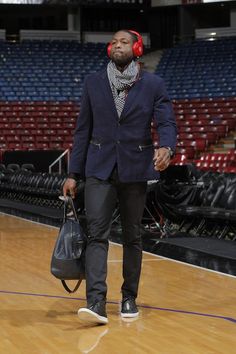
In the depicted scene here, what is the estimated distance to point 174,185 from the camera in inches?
380

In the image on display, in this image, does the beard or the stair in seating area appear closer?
the beard

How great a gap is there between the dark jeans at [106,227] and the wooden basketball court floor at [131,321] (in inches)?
9.4

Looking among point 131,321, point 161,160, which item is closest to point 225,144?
point 131,321

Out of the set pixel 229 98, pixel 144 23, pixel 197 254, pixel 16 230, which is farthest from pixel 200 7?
pixel 197 254

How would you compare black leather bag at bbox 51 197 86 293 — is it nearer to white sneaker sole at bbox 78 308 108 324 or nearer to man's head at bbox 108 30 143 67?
white sneaker sole at bbox 78 308 108 324

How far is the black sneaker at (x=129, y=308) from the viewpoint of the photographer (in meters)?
4.44

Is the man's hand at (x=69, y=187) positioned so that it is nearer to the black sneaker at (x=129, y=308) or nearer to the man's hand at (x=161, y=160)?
the man's hand at (x=161, y=160)

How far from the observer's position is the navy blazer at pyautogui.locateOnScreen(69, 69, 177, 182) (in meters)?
4.32

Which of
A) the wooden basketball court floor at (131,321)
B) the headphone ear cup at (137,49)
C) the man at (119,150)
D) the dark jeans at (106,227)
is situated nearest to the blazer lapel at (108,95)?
the man at (119,150)

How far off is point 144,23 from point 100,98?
3057 centimetres

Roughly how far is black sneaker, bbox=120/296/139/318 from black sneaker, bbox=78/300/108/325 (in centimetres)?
23

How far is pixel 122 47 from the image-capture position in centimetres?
430

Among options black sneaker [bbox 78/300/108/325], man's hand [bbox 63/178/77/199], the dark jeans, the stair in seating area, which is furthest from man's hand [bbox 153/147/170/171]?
the stair in seating area

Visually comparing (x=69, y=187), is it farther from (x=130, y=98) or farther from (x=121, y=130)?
(x=130, y=98)
